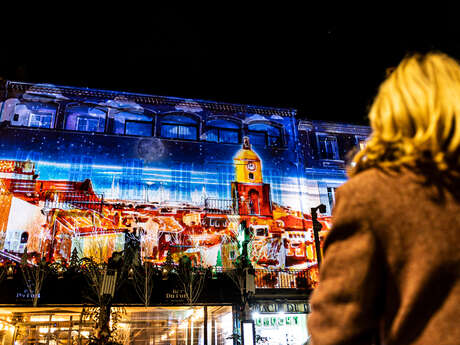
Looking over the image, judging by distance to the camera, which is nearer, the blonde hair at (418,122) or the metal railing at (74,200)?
the blonde hair at (418,122)

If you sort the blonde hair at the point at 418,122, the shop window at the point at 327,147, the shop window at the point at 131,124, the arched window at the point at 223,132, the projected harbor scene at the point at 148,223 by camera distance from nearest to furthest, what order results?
the blonde hair at the point at 418,122 < the projected harbor scene at the point at 148,223 < the shop window at the point at 131,124 < the arched window at the point at 223,132 < the shop window at the point at 327,147

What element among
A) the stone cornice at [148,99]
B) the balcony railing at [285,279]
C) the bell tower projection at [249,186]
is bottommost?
the balcony railing at [285,279]

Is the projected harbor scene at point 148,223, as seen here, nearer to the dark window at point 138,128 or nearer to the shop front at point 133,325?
the dark window at point 138,128

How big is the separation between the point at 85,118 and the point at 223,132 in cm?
731

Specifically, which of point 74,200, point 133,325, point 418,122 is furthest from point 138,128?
point 418,122

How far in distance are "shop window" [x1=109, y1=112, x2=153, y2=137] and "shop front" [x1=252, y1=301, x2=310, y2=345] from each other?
10594 mm

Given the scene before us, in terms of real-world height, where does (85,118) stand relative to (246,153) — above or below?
above

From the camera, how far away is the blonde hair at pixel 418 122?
809 millimetres

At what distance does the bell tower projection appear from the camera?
64.1ft

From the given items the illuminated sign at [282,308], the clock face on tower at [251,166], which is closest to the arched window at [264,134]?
the clock face on tower at [251,166]

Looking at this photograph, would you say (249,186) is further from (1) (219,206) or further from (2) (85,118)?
(2) (85,118)

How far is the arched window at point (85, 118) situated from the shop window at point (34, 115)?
32.1 inches

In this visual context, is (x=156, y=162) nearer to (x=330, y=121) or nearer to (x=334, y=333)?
(x=330, y=121)

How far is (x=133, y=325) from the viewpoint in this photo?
12.9 meters
